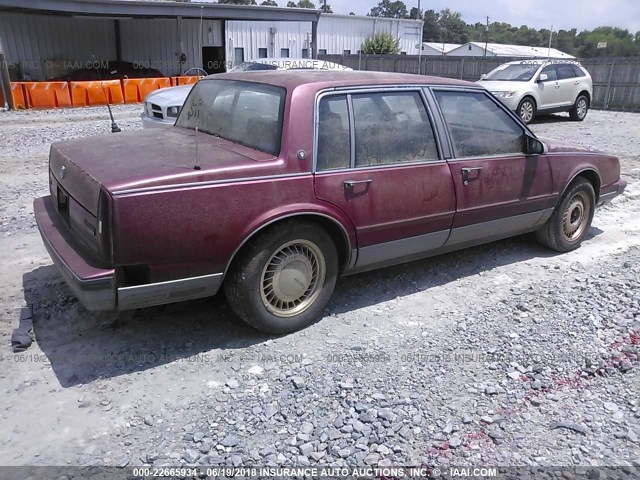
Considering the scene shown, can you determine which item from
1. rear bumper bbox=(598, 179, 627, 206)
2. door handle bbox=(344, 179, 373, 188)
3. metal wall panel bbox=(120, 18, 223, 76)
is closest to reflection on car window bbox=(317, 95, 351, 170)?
door handle bbox=(344, 179, 373, 188)

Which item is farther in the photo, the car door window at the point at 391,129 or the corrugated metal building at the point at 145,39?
the corrugated metal building at the point at 145,39

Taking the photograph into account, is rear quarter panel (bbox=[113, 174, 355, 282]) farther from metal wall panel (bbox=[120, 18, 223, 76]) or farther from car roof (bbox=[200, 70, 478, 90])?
metal wall panel (bbox=[120, 18, 223, 76])

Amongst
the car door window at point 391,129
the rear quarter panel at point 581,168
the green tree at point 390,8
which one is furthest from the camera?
the green tree at point 390,8

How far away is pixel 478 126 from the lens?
4633 millimetres

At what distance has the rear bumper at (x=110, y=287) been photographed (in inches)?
121

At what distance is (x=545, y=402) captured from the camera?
10.6 feet

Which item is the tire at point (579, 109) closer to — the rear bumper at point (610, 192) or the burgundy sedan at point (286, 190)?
the rear bumper at point (610, 192)

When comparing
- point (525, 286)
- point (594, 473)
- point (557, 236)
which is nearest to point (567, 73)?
point (557, 236)

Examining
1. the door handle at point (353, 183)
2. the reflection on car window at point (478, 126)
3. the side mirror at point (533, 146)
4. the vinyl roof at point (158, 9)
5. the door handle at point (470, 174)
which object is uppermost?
the vinyl roof at point (158, 9)

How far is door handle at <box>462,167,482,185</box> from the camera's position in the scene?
173 inches

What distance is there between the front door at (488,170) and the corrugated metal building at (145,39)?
62.6 ft

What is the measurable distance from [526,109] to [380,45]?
81.1 ft

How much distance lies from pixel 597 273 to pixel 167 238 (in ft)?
13.1

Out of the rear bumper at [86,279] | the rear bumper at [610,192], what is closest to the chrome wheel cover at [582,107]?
the rear bumper at [610,192]
